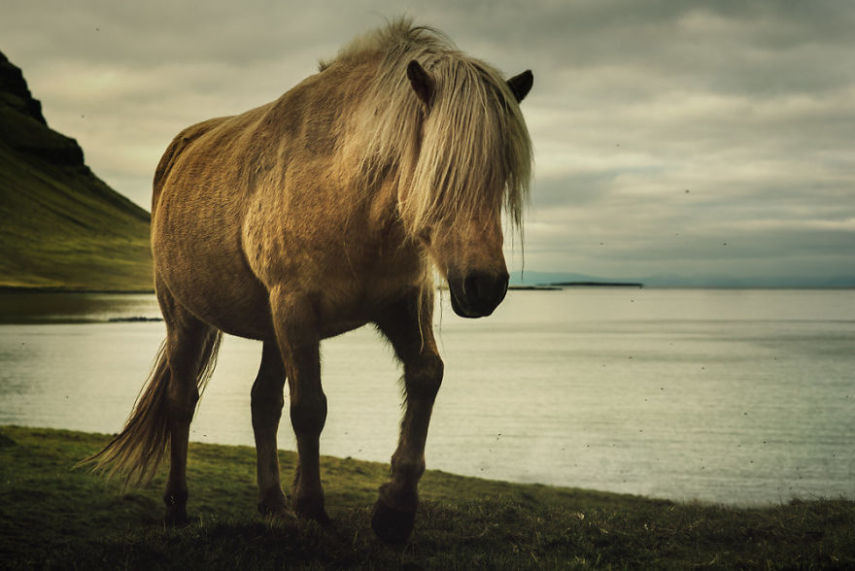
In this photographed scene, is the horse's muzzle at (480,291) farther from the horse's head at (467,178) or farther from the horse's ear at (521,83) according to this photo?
the horse's ear at (521,83)

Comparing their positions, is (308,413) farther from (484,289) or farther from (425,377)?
(484,289)

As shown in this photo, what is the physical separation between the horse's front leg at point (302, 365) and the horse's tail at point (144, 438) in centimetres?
241

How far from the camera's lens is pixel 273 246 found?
5.11 meters

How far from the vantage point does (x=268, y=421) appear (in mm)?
6461

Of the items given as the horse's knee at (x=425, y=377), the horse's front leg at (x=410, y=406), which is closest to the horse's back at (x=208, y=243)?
the horse's front leg at (x=410, y=406)

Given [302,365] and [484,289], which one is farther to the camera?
[302,365]

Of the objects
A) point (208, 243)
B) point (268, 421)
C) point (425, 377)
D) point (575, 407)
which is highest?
point (208, 243)

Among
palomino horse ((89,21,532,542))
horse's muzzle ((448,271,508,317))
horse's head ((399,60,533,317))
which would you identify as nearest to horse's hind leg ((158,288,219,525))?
palomino horse ((89,21,532,542))

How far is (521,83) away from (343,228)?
144 centimetres

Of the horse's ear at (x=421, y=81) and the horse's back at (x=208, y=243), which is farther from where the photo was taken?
the horse's back at (x=208, y=243)

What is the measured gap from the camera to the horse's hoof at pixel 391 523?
5.17 meters

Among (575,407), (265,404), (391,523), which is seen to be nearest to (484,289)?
(391,523)

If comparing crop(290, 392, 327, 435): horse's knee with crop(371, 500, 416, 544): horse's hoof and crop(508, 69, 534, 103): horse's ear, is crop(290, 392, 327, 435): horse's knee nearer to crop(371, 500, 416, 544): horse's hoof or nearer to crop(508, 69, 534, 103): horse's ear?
crop(371, 500, 416, 544): horse's hoof

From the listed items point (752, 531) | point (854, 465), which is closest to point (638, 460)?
point (854, 465)
